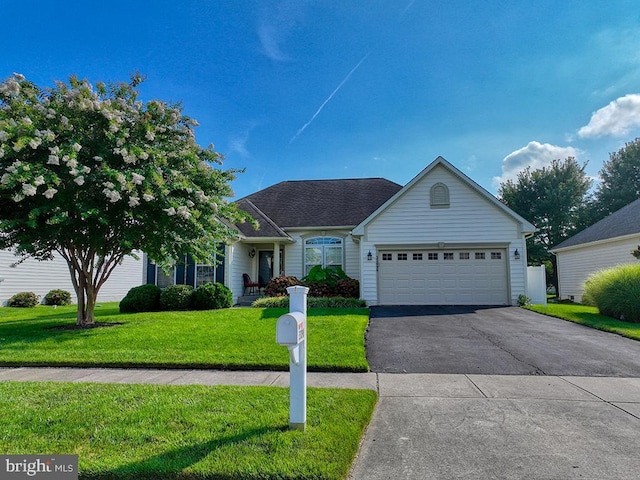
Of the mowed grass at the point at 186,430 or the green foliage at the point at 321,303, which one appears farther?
the green foliage at the point at 321,303

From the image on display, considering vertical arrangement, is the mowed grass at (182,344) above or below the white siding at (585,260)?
below

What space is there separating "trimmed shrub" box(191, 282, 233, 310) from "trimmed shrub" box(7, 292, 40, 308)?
26.0 feet

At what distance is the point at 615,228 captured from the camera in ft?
57.9

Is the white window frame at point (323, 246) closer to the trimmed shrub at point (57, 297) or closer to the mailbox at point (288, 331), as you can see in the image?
the trimmed shrub at point (57, 297)

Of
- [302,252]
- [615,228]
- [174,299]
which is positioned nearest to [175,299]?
[174,299]

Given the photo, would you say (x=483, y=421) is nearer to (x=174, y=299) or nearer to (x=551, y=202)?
(x=174, y=299)

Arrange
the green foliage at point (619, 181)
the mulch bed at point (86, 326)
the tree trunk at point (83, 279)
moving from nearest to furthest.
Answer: the mulch bed at point (86, 326)
the tree trunk at point (83, 279)
the green foliage at point (619, 181)

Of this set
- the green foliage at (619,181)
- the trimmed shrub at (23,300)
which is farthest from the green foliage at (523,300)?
the green foliage at (619,181)

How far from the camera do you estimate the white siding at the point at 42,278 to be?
15672 millimetres

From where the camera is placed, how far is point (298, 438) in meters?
3.05

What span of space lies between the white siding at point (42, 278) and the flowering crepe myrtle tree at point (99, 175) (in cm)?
765

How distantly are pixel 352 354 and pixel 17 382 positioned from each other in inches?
195

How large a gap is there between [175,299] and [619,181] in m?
39.7

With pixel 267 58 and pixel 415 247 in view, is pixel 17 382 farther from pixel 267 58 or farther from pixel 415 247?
pixel 415 247
